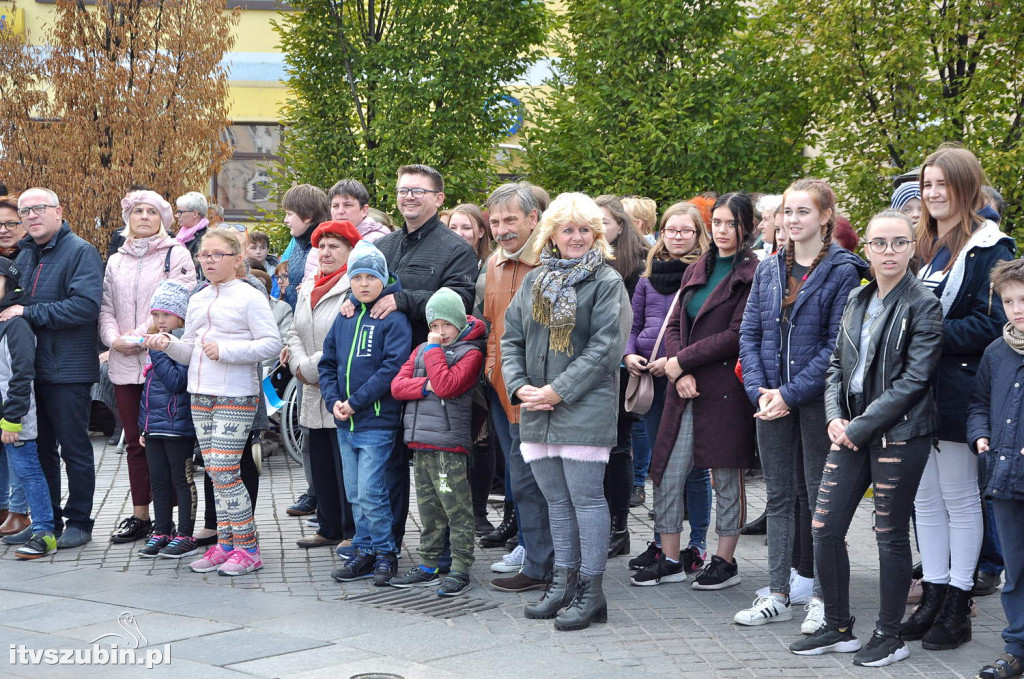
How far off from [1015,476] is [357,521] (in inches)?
141

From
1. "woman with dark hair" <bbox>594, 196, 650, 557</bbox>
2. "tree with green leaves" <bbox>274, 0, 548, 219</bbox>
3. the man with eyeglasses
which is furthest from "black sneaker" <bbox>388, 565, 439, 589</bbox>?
"tree with green leaves" <bbox>274, 0, 548, 219</bbox>

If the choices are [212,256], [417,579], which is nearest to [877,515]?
[417,579]

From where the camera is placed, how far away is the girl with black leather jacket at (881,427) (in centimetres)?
518

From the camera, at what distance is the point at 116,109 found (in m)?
14.7

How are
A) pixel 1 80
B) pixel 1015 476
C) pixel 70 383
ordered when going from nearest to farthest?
pixel 1015 476, pixel 70 383, pixel 1 80

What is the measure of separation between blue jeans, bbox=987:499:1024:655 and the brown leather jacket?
249 cm

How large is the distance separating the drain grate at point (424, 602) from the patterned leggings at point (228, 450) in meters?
1.06

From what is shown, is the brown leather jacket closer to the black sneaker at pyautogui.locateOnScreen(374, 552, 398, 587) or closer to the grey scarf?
the grey scarf

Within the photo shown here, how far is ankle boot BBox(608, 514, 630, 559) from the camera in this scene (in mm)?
7355

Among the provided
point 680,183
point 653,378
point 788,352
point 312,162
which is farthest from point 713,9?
point 788,352

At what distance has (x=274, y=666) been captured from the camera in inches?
204

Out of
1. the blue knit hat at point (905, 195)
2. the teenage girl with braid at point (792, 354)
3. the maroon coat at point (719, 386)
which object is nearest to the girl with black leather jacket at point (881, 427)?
the teenage girl with braid at point (792, 354)

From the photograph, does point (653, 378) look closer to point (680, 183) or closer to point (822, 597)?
point (822, 597)

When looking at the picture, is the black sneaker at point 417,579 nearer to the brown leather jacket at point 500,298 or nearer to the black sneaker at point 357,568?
the black sneaker at point 357,568
